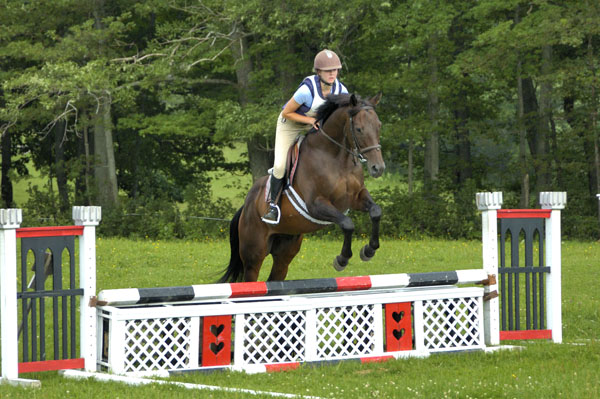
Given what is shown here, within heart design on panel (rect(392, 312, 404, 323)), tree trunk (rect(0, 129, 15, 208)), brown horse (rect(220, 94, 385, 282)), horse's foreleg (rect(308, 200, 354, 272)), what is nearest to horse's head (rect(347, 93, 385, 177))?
brown horse (rect(220, 94, 385, 282))

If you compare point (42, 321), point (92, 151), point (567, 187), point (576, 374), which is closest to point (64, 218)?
point (92, 151)

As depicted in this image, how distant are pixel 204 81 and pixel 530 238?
52.4 ft

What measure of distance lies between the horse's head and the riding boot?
0.86m

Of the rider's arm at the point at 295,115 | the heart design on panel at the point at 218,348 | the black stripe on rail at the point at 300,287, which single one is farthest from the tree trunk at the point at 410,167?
the heart design on panel at the point at 218,348

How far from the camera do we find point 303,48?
841 inches

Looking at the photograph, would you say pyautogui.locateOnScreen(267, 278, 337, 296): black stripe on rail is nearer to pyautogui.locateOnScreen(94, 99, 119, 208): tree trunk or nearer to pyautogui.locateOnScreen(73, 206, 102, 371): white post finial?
pyautogui.locateOnScreen(73, 206, 102, 371): white post finial

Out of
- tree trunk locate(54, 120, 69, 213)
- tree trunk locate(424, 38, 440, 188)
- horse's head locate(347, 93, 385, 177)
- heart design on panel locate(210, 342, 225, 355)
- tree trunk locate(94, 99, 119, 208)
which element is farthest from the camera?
tree trunk locate(54, 120, 69, 213)

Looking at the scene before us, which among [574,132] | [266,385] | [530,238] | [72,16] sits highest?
[72,16]

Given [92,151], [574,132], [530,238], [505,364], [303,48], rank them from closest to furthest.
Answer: [505,364]
[530,238]
[574,132]
[303,48]
[92,151]

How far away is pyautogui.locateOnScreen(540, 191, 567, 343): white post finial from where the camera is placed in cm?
723

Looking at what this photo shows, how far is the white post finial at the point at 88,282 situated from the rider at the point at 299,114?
1.71 m

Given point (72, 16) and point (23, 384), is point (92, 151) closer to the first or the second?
point (72, 16)

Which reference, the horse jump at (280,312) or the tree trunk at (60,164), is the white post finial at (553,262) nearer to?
the horse jump at (280,312)

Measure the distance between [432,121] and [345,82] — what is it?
Result: 8.01 ft
